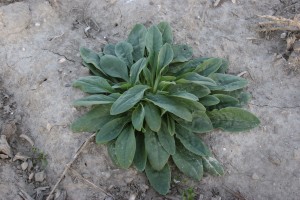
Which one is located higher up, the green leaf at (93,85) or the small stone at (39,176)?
the green leaf at (93,85)

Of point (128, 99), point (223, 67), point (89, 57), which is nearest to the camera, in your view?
point (128, 99)

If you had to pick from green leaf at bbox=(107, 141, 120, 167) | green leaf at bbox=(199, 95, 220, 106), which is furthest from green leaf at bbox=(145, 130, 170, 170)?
green leaf at bbox=(199, 95, 220, 106)

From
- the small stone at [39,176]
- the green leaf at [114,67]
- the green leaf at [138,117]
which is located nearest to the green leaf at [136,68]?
the green leaf at [114,67]

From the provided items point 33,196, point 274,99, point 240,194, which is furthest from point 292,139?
point 33,196

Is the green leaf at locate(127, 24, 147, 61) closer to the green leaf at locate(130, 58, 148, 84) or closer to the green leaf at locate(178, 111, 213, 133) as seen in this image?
the green leaf at locate(130, 58, 148, 84)

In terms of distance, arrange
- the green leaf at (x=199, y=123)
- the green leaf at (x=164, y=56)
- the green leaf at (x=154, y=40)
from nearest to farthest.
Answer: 1. the green leaf at (x=199, y=123)
2. the green leaf at (x=164, y=56)
3. the green leaf at (x=154, y=40)

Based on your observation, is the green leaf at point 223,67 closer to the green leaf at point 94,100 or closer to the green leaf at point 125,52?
the green leaf at point 125,52

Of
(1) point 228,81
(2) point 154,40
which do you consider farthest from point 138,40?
(1) point 228,81

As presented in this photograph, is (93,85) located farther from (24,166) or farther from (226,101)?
(226,101)
